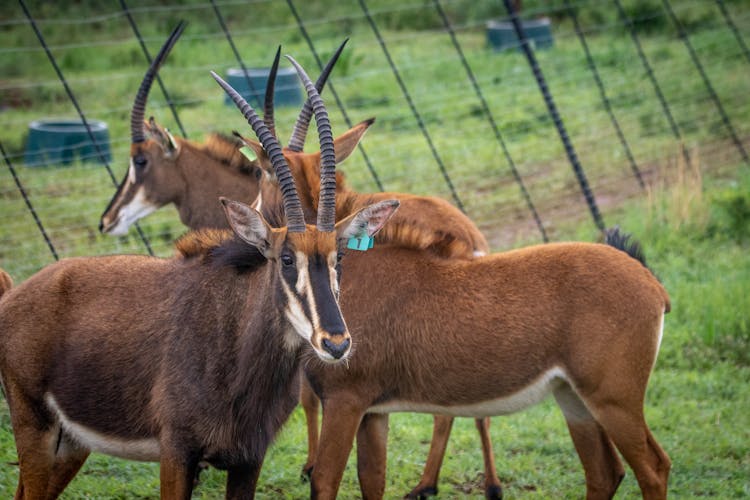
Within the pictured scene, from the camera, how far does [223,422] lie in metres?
4.93

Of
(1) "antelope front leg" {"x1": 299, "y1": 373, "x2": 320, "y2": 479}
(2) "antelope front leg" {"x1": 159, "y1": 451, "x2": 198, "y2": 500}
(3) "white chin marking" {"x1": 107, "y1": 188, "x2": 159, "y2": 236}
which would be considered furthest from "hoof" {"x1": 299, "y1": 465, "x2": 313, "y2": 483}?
(3) "white chin marking" {"x1": 107, "y1": 188, "x2": 159, "y2": 236}

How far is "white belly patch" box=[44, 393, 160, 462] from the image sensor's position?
5.18m

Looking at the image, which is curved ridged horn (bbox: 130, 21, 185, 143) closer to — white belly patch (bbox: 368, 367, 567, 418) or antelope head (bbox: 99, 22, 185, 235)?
antelope head (bbox: 99, 22, 185, 235)

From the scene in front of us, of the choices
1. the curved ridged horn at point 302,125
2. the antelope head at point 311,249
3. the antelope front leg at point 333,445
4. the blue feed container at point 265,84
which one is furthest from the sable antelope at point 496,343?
the blue feed container at point 265,84

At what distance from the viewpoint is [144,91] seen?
7.98m

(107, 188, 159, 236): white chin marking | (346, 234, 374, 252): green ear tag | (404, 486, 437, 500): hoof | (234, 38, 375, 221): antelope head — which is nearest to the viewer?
(346, 234, 374, 252): green ear tag

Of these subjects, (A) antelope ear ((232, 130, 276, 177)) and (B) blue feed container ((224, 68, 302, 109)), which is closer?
(A) antelope ear ((232, 130, 276, 177))

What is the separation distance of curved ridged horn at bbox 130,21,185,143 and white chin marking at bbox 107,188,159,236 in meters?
0.47

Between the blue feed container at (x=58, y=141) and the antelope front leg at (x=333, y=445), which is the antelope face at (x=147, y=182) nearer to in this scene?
the antelope front leg at (x=333, y=445)

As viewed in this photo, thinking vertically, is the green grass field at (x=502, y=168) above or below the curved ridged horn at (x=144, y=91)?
below

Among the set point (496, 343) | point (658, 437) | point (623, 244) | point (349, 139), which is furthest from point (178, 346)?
point (658, 437)

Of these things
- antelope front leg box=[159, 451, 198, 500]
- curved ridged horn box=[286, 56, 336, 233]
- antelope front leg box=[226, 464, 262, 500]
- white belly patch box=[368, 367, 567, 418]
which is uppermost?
curved ridged horn box=[286, 56, 336, 233]

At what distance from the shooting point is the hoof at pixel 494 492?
6570 millimetres

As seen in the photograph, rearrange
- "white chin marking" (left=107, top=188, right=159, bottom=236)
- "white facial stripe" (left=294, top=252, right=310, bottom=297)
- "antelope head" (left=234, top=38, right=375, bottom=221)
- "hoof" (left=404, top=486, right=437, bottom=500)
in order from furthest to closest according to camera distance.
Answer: "white chin marking" (left=107, top=188, right=159, bottom=236) < "hoof" (left=404, top=486, right=437, bottom=500) < "antelope head" (left=234, top=38, right=375, bottom=221) < "white facial stripe" (left=294, top=252, right=310, bottom=297)
